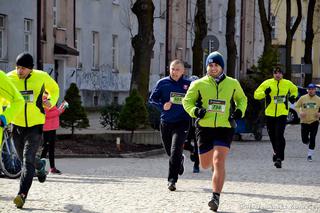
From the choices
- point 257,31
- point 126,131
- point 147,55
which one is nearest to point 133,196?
point 126,131

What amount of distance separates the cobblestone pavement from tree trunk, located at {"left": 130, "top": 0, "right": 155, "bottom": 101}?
21.1 feet

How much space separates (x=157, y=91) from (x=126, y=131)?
356 inches

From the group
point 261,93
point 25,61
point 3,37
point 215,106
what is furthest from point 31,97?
point 3,37

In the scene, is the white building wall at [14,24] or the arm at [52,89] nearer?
the arm at [52,89]

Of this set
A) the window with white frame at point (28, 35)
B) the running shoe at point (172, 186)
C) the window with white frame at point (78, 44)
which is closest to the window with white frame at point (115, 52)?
the window with white frame at point (78, 44)

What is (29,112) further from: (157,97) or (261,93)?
(261,93)

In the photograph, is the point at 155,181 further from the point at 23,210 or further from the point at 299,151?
the point at 299,151

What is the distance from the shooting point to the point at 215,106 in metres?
9.83

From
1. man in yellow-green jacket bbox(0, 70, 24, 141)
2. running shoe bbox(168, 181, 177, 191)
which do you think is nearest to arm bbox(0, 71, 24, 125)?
man in yellow-green jacket bbox(0, 70, 24, 141)

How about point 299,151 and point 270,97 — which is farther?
point 299,151

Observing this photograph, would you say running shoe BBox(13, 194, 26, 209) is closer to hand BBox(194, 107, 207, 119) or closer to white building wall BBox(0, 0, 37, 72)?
hand BBox(194, 107, 207, 119)

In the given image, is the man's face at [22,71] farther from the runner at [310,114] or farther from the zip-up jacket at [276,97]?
→ the runner at [310,114]

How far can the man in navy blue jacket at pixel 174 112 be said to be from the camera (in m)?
11.4

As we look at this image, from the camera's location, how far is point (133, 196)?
10438 millimetres
